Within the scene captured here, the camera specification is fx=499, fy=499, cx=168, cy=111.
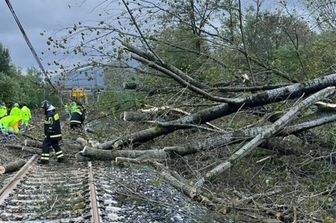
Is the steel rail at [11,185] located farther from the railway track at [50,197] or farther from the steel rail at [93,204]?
the steel rail at [93,204]

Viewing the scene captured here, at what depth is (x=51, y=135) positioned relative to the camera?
11609 mm

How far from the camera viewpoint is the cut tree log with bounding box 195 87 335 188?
6.96 m

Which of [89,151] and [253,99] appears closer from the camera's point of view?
[253,99]

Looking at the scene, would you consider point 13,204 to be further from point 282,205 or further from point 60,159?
point 60,159

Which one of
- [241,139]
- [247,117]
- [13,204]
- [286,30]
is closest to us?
[13,204]

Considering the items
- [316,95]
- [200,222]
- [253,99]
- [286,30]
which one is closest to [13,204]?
[200,222]

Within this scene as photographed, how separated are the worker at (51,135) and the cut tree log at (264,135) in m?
5.46

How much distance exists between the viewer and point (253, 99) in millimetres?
8297

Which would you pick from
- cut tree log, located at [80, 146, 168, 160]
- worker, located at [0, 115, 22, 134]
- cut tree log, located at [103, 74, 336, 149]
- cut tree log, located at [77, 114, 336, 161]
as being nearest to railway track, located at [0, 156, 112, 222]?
cut tree log, located at [80, 146, 168, 160]

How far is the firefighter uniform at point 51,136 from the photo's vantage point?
11391mm

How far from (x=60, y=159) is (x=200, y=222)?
249 inches

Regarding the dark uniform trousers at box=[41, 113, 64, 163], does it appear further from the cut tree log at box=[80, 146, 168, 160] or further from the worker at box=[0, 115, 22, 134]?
the worker at box=[0, 115, 22, 134]

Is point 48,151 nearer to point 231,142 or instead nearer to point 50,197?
point 50,197

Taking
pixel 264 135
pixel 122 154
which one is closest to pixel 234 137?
pixel 264 135
